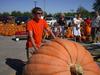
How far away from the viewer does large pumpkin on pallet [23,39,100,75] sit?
509 centimetres

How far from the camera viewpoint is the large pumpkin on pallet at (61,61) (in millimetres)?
5094

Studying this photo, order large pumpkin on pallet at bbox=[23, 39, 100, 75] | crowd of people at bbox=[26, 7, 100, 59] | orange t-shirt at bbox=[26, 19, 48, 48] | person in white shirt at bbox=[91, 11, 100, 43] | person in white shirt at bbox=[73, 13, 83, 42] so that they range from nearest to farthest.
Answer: large pumpkin on pallet at bbox=[23, 39, 100, 75]
crowd of people at bbox=[26, 7, 100, 59]
orange t-shirt at bbox=[26, 19, 48, 48]
person in white shirt at bbox=[91, 11, 100, 43]
person in white shirt at bbox=[73, 13, 83, 42]

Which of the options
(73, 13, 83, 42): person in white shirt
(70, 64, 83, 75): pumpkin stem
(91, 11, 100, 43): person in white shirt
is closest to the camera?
(70, 64, 83, 75): pumpkin stem

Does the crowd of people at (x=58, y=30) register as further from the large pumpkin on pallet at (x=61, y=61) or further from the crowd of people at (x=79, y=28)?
the large pumpkin on pallet at (x=61, y=61)

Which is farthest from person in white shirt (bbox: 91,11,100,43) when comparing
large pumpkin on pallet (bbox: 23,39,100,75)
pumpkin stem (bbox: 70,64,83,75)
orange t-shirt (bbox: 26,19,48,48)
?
pumpkin stem (bbox: 70,64,83,75)

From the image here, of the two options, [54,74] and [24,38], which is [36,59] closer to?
[54,74]

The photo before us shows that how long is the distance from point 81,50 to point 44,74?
87 cm

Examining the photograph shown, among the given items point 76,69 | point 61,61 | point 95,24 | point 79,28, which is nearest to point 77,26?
point 79,28

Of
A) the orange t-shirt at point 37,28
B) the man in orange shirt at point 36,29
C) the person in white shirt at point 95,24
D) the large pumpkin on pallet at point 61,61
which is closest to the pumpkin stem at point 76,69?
the large pumpkin on pallet at point 61,61

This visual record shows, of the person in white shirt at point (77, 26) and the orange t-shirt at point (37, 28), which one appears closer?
the orange t-shirt at point (37, 28)

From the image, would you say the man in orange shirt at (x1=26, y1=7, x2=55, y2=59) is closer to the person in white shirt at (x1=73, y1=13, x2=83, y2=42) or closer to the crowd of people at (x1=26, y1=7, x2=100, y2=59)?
the crowd of people at (x1=26, y1=7, x2=100, y2=59)

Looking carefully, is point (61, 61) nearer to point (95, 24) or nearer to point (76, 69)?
point (76, 69)

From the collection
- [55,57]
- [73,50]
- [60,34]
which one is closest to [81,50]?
[73,50]

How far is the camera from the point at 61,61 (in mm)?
5172
